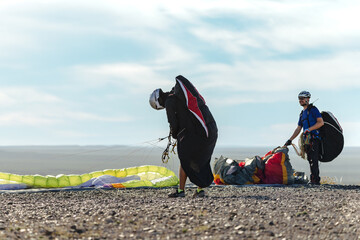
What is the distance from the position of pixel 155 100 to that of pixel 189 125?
31.1 inches

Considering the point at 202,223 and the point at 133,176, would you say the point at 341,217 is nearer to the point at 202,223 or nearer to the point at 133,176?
the point at 202,223

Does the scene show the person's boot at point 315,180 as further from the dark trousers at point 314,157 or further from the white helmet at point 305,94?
the white helmet at point 305,94

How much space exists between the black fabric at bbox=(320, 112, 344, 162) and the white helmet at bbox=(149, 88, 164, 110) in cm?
551

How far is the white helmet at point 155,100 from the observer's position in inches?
377

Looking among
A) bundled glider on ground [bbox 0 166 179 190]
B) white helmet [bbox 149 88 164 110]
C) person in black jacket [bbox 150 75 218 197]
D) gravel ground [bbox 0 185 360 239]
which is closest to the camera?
gravel ground [bbox 0 185 360 239]

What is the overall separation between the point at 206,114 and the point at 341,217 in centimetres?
312

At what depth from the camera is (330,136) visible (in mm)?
13406

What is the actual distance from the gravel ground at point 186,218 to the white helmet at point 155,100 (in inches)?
68.8

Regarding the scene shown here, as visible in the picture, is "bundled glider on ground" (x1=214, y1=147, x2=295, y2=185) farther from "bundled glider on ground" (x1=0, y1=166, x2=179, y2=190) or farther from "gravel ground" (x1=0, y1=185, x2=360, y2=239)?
"gravel ground" (x1=0, y1=185, x2=360, y2=239)

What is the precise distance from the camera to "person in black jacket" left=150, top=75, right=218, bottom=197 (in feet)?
30.8

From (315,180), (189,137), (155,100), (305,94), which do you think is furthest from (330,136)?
(155,100)

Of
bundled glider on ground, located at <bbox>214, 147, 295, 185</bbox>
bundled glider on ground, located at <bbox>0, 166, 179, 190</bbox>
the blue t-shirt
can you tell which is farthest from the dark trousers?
bundled glider on ground, located at <bbox>0, 166, 179, 190</bbox>

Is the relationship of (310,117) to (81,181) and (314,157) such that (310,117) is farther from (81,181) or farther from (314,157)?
(81,181)

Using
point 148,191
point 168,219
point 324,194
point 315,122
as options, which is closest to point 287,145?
point 315,122
